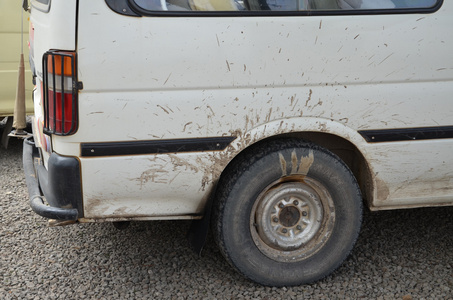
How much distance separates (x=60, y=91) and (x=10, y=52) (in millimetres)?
2985

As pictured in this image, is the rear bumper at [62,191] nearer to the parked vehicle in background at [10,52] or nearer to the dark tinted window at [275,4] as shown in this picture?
the dark tinted window at [275,4]

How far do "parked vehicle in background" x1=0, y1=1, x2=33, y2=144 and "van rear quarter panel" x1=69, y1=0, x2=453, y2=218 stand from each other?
2.92 metres

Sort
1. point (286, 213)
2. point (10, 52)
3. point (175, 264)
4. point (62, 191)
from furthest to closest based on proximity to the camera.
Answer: point (10, 52) → point (175, 264) → point (286, 213) → point (62, 191)

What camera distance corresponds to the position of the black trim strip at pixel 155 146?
3.05 metres

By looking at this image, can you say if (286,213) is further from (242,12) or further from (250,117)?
(242,12)

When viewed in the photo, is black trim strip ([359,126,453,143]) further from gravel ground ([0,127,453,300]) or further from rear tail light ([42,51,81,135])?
rear tail light ([42,51,81,135])

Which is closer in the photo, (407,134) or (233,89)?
(233,89)

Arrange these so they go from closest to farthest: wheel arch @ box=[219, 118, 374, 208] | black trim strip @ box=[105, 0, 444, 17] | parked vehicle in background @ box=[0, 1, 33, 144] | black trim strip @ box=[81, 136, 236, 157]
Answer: black trim strip @ box=[105, 0, 444, 17], black trim strip @ box=[81, 136, 236, 157], wheel arch @ box=[219, 118, 374, 208], parked vehicle in background @ box=[0, 1, 33, 144]

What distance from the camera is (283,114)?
3197 mm

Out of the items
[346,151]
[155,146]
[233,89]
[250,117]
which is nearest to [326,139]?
[346,151]

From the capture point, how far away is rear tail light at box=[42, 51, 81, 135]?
293cm

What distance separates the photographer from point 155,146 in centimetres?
312

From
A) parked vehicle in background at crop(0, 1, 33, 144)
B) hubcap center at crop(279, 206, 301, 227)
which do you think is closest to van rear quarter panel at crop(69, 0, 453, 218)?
hubcap center at crop(279, 206, 301, 227)

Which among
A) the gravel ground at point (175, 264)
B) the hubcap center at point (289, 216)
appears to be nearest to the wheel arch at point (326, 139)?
the hubcap center at point (289, 216)
